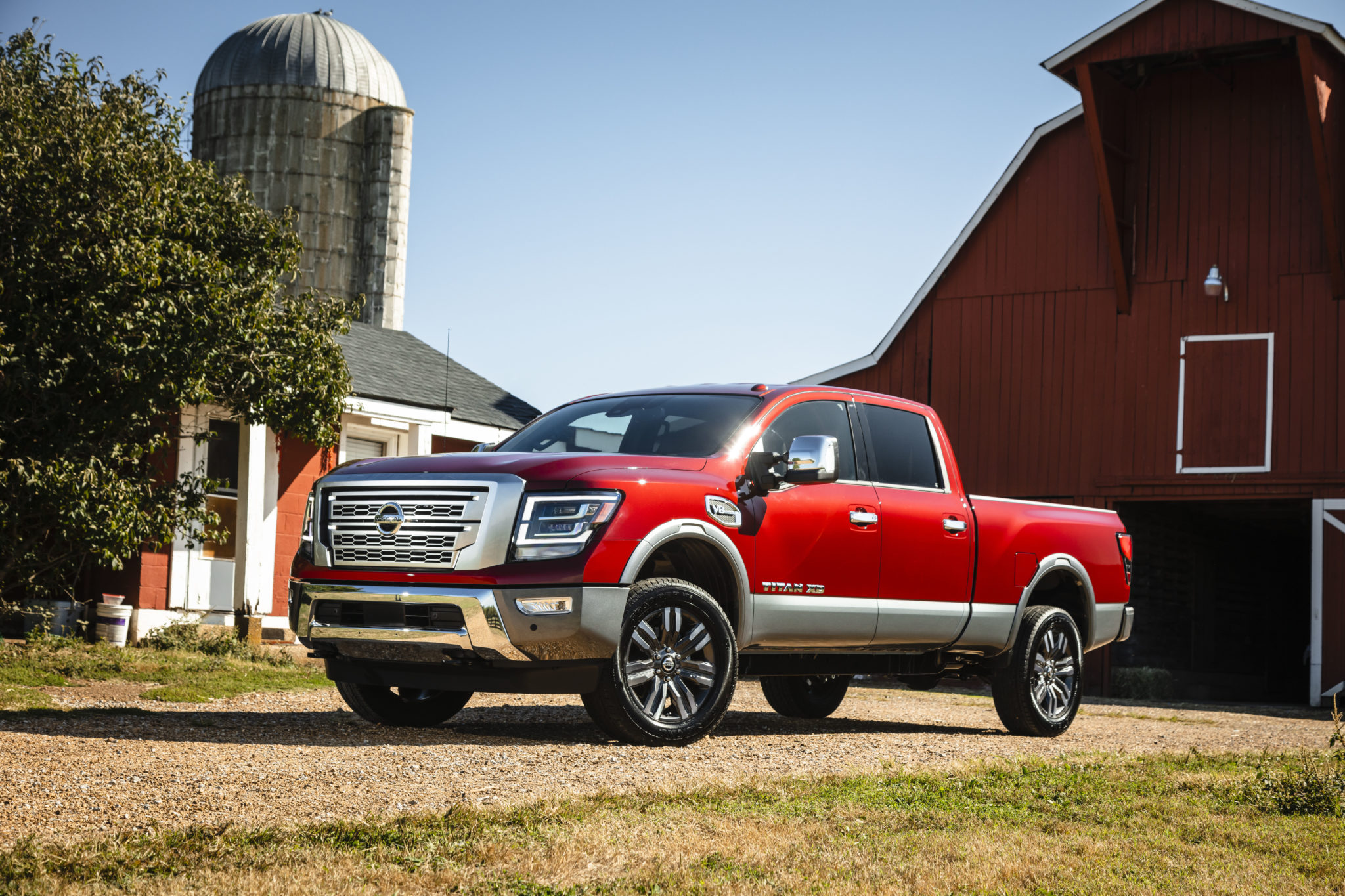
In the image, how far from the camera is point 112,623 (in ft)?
56.8

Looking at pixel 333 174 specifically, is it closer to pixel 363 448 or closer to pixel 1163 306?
pixel 363 448

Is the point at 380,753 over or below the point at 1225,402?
below

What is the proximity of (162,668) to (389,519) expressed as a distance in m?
7.20

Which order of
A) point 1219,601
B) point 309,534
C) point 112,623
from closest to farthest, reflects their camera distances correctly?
point 309,534
point 112,623
point 1219,601

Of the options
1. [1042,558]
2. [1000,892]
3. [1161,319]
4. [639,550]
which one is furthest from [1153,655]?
[1000,892]

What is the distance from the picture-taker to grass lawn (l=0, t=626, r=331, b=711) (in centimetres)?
1158

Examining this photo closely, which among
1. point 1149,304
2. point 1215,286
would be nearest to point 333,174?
point 1149,304

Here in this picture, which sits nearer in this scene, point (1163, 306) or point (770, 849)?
point (770, 849)

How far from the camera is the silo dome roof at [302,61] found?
34.6 meters

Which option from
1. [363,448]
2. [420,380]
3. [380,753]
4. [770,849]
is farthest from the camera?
[420,380]

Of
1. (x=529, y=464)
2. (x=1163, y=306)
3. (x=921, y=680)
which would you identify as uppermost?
(x=1163, y=306)

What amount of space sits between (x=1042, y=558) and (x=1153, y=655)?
12230mm

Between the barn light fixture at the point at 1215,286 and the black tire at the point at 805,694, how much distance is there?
10.0 meters

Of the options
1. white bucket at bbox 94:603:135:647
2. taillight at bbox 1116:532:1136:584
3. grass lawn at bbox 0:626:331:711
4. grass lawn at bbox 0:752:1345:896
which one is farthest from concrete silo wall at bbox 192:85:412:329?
grass lawn at bbox 0:752:1345:896
